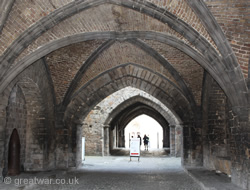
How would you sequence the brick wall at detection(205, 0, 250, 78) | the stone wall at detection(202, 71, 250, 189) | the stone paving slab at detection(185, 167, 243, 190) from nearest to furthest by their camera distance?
the brick wall at detection(205, 0, 250, 78), the stone paving slab at detection(185, 167, 243, 190), the stone wall at detection(202, 71, 250, 189)

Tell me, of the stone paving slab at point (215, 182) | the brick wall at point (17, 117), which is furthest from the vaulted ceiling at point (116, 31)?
the stone paving slab at point (215, 182)

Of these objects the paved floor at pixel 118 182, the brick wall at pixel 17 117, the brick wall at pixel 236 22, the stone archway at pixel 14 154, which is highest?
the brick wall at pixel 236 22

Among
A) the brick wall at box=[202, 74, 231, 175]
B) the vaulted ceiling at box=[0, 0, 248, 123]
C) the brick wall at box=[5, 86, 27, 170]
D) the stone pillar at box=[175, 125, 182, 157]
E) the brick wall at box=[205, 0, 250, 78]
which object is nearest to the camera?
the brick wall at box=[205, 0, 250, 78]

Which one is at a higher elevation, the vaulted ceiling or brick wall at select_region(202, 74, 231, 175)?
the vaulted ceiling

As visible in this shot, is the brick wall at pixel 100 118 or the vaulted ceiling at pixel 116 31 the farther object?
the brick wall at pixel 100 118

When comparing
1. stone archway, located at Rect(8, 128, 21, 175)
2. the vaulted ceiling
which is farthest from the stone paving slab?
stone archway, located at Rect(8, 128, 21, 175)

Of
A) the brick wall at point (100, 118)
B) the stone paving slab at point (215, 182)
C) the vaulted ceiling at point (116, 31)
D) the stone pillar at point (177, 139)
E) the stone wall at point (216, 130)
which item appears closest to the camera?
the vaulted ceiling at point (116, 31)

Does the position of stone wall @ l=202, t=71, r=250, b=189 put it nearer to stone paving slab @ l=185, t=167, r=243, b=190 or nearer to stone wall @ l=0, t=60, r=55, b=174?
stone paving slab @ l=185, t=167, r=243, b=190

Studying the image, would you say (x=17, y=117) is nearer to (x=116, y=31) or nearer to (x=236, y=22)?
(x=116, y=31)

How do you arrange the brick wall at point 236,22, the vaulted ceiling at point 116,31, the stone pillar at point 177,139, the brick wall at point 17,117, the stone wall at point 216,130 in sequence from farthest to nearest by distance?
the stone pillar at point 177,139
the stone wall at point 216,130
the brick wall at point 17,117
the vaulted ceiling at point 116,31
the brick wall at point 236,22

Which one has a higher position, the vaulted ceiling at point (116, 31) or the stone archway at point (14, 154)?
the vaulted ceiling at point (116, 31)

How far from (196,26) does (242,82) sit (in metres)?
1.43

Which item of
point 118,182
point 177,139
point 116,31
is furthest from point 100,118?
point 116,31

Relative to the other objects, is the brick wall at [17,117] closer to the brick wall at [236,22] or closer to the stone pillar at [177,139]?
the brick wall at [236,22]
